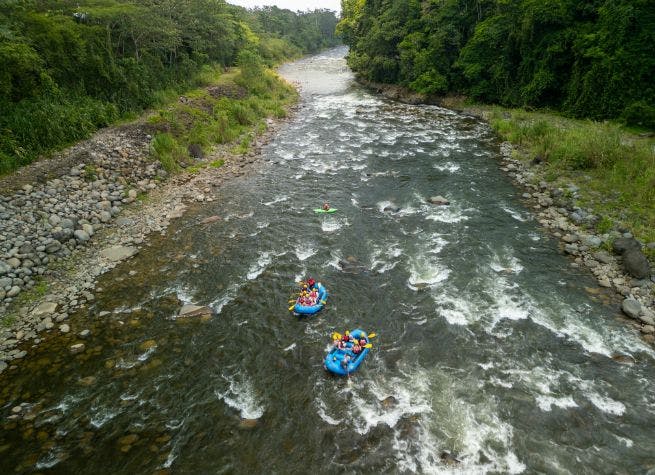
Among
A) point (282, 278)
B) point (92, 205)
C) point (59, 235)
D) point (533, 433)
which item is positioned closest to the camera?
point (533, 433)

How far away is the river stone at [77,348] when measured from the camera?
11.0 metres

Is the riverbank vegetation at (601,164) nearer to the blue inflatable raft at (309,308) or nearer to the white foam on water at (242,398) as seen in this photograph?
the blue inflatable raft at (309,308)

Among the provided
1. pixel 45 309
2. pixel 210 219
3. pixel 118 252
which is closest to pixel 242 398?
pixel 45 309

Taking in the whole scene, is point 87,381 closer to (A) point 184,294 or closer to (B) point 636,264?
(A) point 184,294

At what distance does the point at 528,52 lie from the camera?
29.2 m

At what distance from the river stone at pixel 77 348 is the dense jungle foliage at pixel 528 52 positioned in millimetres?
29341

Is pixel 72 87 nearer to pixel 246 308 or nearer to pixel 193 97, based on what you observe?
pixel 193 97

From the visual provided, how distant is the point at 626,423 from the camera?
28.0 ft

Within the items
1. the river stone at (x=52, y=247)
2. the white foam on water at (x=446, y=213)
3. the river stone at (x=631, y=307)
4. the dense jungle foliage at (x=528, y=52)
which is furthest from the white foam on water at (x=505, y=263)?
the river stone at (x=52, y=247)

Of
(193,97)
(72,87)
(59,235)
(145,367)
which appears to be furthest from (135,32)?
(145,367)

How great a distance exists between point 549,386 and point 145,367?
429 inches

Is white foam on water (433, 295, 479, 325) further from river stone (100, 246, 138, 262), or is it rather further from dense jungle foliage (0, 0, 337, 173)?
dense jungle foliage (0, 0, 337, 173)

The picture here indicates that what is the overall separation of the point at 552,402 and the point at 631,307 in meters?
4.75

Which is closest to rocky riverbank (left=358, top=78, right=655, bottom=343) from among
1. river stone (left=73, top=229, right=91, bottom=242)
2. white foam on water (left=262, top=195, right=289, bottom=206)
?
white foam on water (left=262, top=195, right=289, bottom=206)
